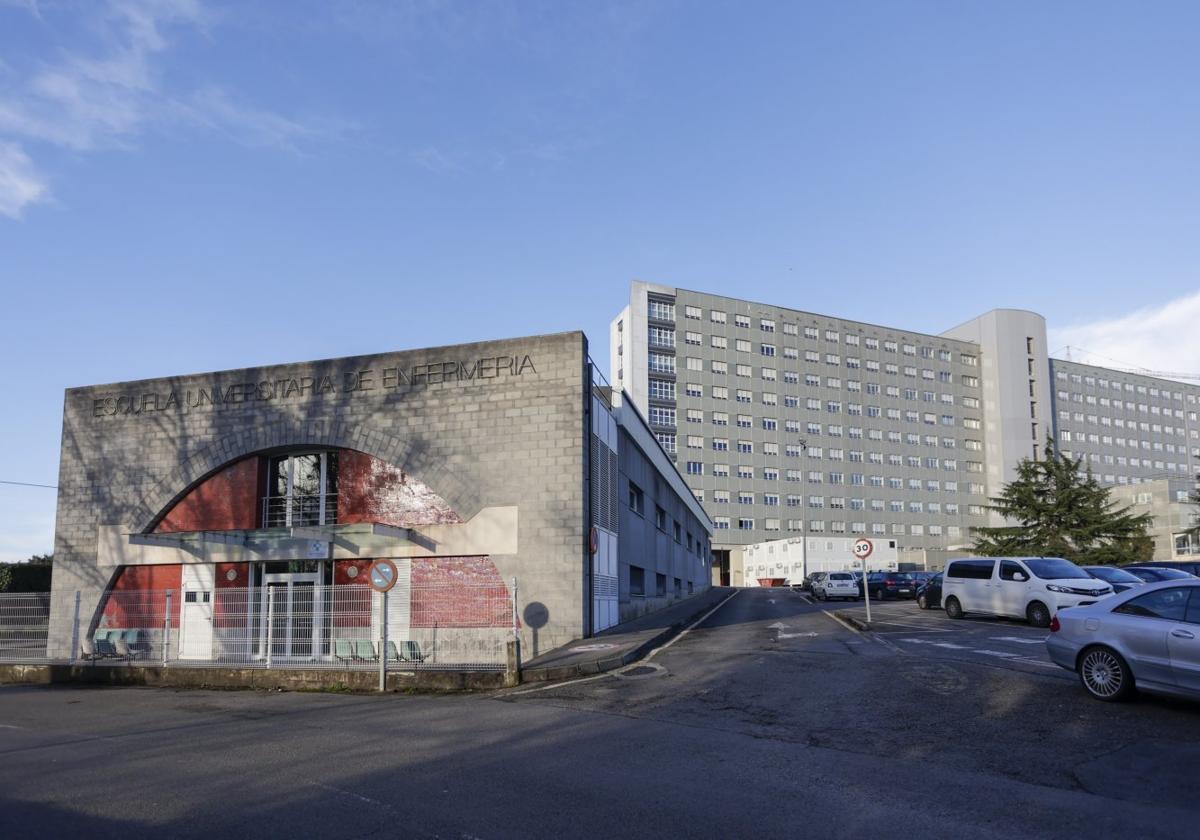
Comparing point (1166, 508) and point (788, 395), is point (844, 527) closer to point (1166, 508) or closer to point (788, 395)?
point (788, 395)

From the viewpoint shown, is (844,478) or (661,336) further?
(844,478)

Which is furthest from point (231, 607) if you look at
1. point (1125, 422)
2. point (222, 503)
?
point (1125, 422)

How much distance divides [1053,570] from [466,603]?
47.3ft

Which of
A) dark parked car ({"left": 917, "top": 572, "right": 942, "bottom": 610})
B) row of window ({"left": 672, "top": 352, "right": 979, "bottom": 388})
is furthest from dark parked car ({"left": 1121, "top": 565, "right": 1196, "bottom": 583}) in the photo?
row of window ({"left": 672, "top": 352, "right": 979, "bottom": 388})

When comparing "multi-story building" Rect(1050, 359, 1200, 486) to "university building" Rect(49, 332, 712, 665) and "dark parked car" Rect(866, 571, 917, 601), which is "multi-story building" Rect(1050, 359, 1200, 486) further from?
"university building" Rect(49, 332, 712, 665)

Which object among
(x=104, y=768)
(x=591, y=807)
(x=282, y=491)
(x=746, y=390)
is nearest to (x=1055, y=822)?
(x=591, y=807)

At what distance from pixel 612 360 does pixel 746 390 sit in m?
15.8

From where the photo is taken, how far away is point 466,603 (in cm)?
2141

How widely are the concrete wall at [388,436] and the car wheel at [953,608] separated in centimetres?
1148

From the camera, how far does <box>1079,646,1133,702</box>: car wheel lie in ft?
36.0

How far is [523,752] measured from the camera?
971cm

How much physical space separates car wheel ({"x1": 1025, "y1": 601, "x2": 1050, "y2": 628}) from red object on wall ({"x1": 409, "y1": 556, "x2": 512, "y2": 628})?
1276 centimetres

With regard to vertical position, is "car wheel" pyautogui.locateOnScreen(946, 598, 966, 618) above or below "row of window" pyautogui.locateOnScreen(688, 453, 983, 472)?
below

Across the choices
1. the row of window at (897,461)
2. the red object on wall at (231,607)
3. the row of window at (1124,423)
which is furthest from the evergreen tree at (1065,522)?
the row of window at (1124,423)
